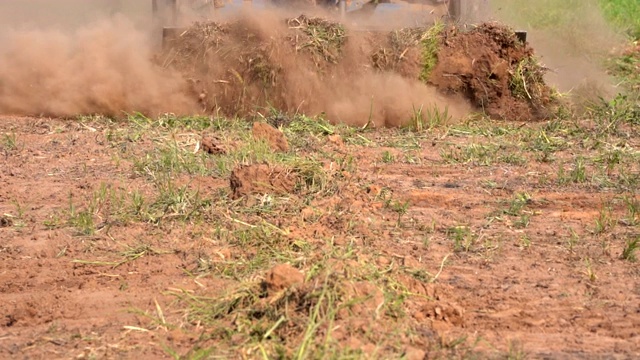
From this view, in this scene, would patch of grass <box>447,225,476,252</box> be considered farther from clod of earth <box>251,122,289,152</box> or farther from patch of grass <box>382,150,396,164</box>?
clod of earth <box>251,122,289,152</box>

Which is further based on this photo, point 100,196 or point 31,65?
point 31,65

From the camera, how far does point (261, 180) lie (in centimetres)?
630

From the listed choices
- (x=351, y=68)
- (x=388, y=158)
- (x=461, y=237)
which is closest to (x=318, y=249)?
(x=461, y=237)

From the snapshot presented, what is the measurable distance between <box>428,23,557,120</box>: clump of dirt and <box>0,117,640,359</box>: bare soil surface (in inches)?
64.8

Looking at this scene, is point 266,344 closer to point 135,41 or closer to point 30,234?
point 30,234

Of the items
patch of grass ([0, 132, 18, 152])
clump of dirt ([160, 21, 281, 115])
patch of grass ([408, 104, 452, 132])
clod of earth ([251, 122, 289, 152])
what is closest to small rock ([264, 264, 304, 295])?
clod of earth ([251, 122, 289, 152])

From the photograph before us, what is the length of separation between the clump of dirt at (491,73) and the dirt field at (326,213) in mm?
23

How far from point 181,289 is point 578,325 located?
190 centimetres

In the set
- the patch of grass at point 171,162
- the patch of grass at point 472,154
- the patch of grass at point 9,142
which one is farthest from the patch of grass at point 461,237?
the patch of grass at point 9,142

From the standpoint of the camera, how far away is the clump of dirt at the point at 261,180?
6.25 meters

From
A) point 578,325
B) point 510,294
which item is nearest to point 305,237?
point 510,294

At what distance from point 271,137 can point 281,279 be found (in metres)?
3.79

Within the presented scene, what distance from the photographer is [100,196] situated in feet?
20.8

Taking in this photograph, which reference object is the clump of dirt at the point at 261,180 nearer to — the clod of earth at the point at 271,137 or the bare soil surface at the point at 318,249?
the bare soil surface at the point at 318,249
